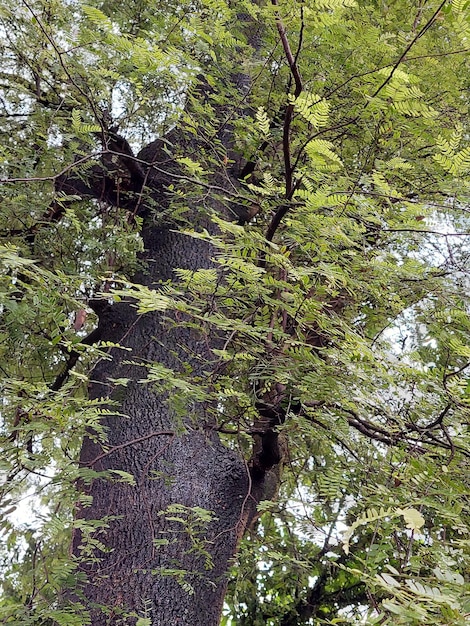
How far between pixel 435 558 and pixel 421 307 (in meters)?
1.16

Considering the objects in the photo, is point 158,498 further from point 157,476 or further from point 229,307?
point 229,307

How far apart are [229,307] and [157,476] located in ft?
2.70

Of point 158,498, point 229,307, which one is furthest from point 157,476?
point 229,307

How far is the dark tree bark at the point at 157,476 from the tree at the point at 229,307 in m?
0.01

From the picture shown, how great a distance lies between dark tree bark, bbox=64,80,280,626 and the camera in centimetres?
214

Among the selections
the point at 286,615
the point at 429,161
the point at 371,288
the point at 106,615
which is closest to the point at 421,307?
the point at 371,288

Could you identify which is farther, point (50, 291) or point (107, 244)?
point (107, 244)

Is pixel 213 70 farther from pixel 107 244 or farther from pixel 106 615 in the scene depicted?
pixel 106 615

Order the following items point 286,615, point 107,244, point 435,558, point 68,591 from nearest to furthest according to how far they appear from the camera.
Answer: point 435,558 → point 68,591 → point 107,244 → point 286,615

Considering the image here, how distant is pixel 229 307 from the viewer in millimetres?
2100

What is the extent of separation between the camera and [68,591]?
6.66 ft

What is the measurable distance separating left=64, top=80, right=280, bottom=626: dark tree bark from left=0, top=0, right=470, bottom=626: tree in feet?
0.04

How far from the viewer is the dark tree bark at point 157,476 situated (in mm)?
2139

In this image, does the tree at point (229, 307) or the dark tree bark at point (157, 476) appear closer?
the tree at point (229, 307)
